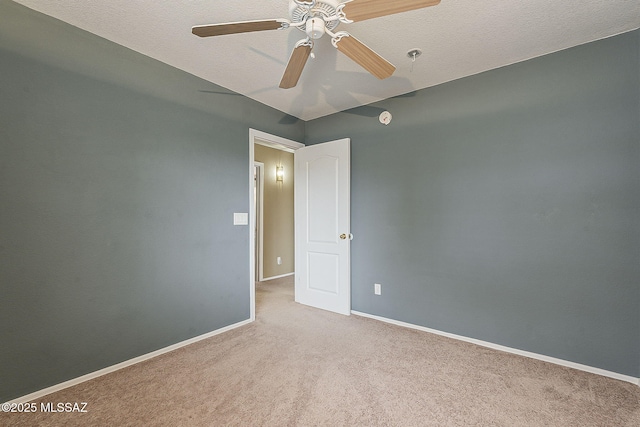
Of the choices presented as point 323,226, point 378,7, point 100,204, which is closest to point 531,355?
point 323,226

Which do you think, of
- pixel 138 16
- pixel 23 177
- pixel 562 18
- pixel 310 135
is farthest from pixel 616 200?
pixel 23 177

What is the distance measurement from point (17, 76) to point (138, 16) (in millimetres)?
861

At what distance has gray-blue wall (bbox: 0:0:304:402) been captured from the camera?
1781mm

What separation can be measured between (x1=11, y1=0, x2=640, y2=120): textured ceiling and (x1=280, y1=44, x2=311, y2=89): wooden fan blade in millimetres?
374

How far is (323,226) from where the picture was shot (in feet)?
11.6

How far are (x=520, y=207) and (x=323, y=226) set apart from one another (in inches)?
81.5

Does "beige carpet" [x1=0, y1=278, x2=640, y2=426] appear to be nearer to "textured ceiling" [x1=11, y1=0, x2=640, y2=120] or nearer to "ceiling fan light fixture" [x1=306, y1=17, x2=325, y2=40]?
"ceiling fan light fixture" [x1=306, y1=17, x2=325, y2=40]

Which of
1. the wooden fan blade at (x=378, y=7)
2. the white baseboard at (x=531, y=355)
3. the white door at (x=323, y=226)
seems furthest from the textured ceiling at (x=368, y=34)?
the white baseboard at (x=531, y=355)

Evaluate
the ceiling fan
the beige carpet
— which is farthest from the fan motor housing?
the beige carpet

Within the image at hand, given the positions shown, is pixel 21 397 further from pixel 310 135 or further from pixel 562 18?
pixel 562 18

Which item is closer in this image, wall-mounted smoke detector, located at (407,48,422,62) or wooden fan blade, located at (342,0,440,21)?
wooden fan blade, located at (342,0,440,21)

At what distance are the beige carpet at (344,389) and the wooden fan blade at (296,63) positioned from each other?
7.15 feet

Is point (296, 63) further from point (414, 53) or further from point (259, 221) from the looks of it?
point (259, 221)

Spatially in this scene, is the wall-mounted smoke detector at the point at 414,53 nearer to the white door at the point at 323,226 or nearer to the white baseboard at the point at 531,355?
the white door at the point at 323,226
